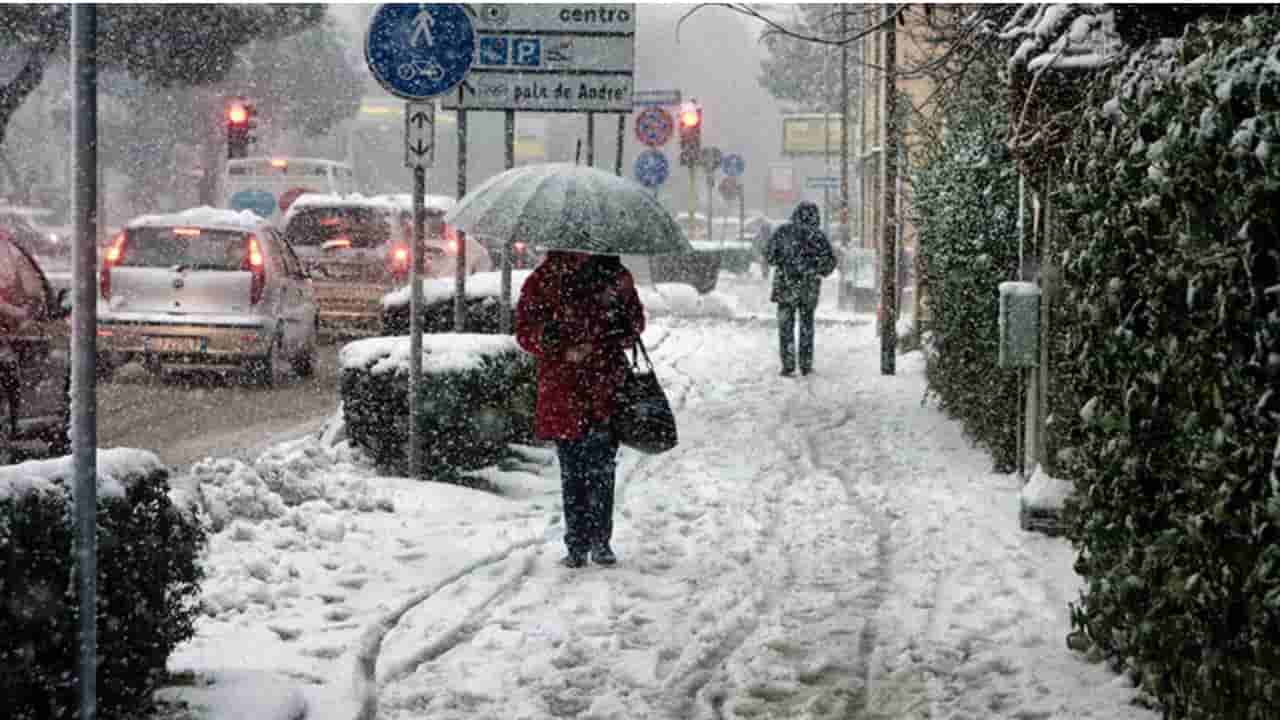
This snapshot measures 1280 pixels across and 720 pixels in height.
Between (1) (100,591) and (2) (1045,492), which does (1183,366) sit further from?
(2) (1045,492)

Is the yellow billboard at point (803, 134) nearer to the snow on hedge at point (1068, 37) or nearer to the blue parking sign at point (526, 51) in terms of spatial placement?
the blue parking sign at point (526, 51)

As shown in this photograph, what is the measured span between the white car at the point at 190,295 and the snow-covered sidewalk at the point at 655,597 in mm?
4002

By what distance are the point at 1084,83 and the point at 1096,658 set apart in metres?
3.07

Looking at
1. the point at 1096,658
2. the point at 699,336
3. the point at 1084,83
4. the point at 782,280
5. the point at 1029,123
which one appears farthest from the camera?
the point at 699,336

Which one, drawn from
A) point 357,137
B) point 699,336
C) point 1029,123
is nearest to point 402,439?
point 1029,123

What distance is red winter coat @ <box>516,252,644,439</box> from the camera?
27.0 feet

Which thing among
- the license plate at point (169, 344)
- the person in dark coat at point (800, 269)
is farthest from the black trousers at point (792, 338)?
the license plate at point (169, 344)

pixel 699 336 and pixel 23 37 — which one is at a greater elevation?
pixel 23 37

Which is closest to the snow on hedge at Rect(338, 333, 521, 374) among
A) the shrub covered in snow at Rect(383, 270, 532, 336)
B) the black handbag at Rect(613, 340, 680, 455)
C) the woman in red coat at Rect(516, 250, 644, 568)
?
the shrub covered in snow at Rect(383, 270, 532, 336)

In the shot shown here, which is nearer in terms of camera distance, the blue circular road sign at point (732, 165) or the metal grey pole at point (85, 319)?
the metal grey pole at point (85, 319)

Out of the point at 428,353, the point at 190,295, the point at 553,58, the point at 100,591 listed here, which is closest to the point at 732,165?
the point at 190,295

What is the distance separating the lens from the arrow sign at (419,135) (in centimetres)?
1033

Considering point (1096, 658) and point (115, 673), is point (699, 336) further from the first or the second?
point (115, 673)

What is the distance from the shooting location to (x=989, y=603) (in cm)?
765
